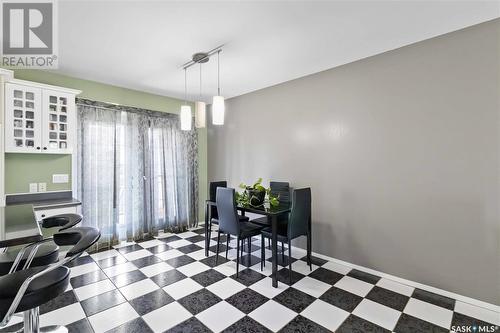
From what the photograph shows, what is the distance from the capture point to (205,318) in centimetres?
190

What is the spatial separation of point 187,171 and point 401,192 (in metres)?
3.39

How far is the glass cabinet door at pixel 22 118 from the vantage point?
2.54m

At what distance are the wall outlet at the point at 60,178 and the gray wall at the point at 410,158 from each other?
10.0ft

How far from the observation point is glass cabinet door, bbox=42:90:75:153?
9.17ft

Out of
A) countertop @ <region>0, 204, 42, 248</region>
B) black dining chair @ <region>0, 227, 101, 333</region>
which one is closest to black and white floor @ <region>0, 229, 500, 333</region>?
black dining chair @ <region>0, 227, 101, 333</region>

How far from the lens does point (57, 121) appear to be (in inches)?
114

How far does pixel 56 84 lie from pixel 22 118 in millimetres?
698

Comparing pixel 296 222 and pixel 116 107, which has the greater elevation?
pixel 116 107

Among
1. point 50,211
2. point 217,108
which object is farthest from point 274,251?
point 50,211

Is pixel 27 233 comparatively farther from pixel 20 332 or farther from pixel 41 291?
pixel 20 332

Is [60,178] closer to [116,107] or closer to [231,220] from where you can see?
[116,107]

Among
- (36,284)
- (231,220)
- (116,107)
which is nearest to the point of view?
(36,284)

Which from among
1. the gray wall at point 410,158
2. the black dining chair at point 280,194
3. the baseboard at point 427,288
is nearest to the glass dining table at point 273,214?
the black dining chair at point 280,194

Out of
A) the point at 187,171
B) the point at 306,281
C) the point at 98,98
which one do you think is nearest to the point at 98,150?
the point at 98,98
